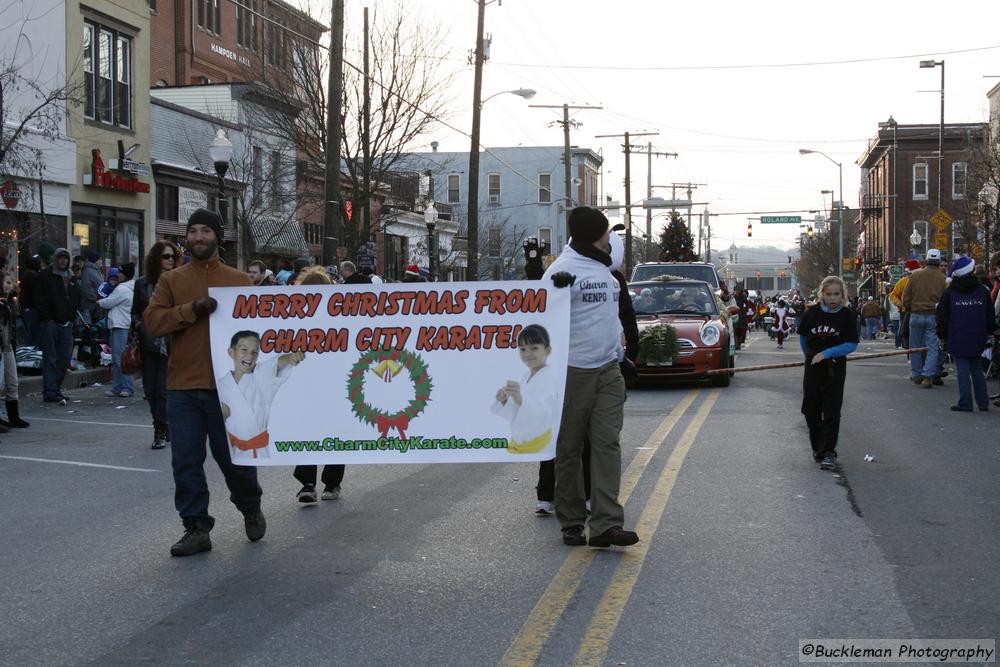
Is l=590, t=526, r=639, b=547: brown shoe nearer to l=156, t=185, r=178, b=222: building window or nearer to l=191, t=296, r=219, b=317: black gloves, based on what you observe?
l=191, t=296, r=219, b=317: black gloves

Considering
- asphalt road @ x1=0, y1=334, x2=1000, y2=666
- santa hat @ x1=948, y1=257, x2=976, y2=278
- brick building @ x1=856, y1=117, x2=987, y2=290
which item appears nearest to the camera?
asphalt road @ x1=0, y1=334, x2=1000, y2=666

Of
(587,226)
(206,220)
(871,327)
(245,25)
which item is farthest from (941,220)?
(206,220)

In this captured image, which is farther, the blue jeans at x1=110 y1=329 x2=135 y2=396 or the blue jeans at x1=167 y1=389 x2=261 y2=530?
the blue jeans at x1=110 y1=329 x2=135 y2=396

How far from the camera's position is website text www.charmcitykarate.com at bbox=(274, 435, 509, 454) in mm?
6629

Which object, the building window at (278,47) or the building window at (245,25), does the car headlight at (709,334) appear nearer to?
the building window at (278,47)

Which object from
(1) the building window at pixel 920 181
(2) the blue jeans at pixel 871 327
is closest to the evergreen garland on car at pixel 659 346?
(2) the blue jeans at pixel 871 327

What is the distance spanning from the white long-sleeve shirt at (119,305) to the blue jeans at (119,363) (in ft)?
0.37

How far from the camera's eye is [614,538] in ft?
22.0

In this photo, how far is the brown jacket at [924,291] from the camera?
17359mm

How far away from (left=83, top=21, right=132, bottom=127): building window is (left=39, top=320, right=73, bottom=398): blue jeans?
10416 millimetres

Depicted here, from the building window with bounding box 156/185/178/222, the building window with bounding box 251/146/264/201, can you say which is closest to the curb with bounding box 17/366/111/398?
the building window with bounding box 156/185/178/222

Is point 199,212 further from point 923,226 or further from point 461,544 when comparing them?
point 923,226

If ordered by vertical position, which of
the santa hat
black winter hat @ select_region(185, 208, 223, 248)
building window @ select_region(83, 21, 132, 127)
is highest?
building window @ select_region(83, 21, 132, 127)

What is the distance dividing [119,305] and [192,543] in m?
10.0
